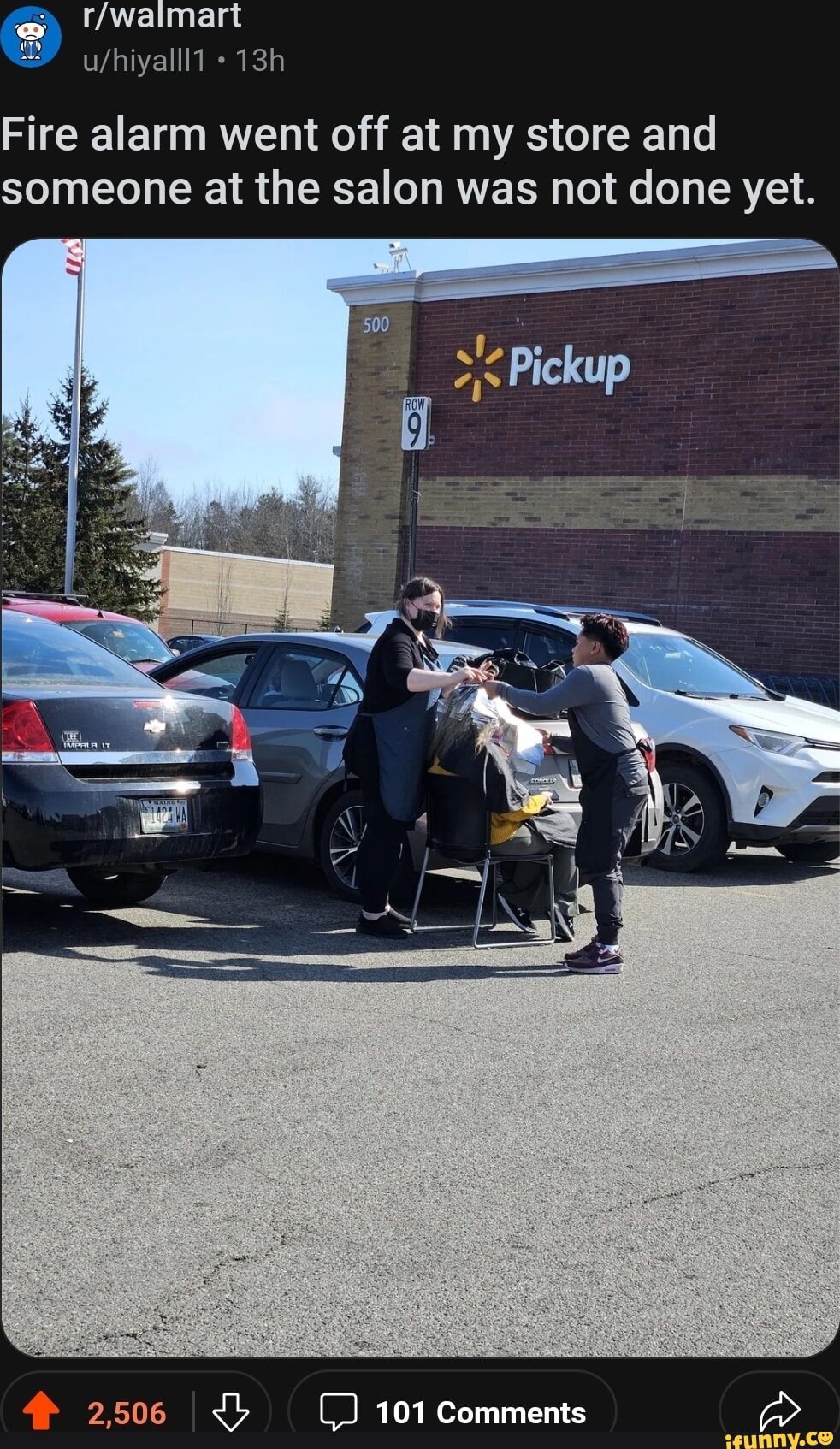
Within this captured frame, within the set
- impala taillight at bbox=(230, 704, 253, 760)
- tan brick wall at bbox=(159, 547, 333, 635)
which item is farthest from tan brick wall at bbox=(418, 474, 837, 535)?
tan brick wall at bbox=(159, 547, 333, 635)

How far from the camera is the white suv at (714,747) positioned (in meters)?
10.4

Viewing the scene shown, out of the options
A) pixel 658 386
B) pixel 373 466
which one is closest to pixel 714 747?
pixel 658 386

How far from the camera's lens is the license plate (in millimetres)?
7219

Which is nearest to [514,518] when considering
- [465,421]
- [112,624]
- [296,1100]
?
[465,421]

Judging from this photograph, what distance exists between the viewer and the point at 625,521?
78.0ft

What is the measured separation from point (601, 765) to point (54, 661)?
2979mm

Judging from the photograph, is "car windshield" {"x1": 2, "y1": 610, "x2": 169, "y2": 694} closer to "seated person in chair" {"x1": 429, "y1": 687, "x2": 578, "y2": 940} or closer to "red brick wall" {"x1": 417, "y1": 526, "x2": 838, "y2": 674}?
"seated person in chair" {"x1": 429, "y1": 687, "x2": 578, "y2": 940}

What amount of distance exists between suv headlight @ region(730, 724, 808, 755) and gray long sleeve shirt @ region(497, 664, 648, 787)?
3082mm

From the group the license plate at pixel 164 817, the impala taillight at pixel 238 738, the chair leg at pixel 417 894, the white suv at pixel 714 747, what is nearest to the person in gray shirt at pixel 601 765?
the chair leg at pixel 417 894

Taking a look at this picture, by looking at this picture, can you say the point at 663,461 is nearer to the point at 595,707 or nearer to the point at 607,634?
the point at 607,634

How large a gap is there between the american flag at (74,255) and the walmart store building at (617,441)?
18987 millimetres
